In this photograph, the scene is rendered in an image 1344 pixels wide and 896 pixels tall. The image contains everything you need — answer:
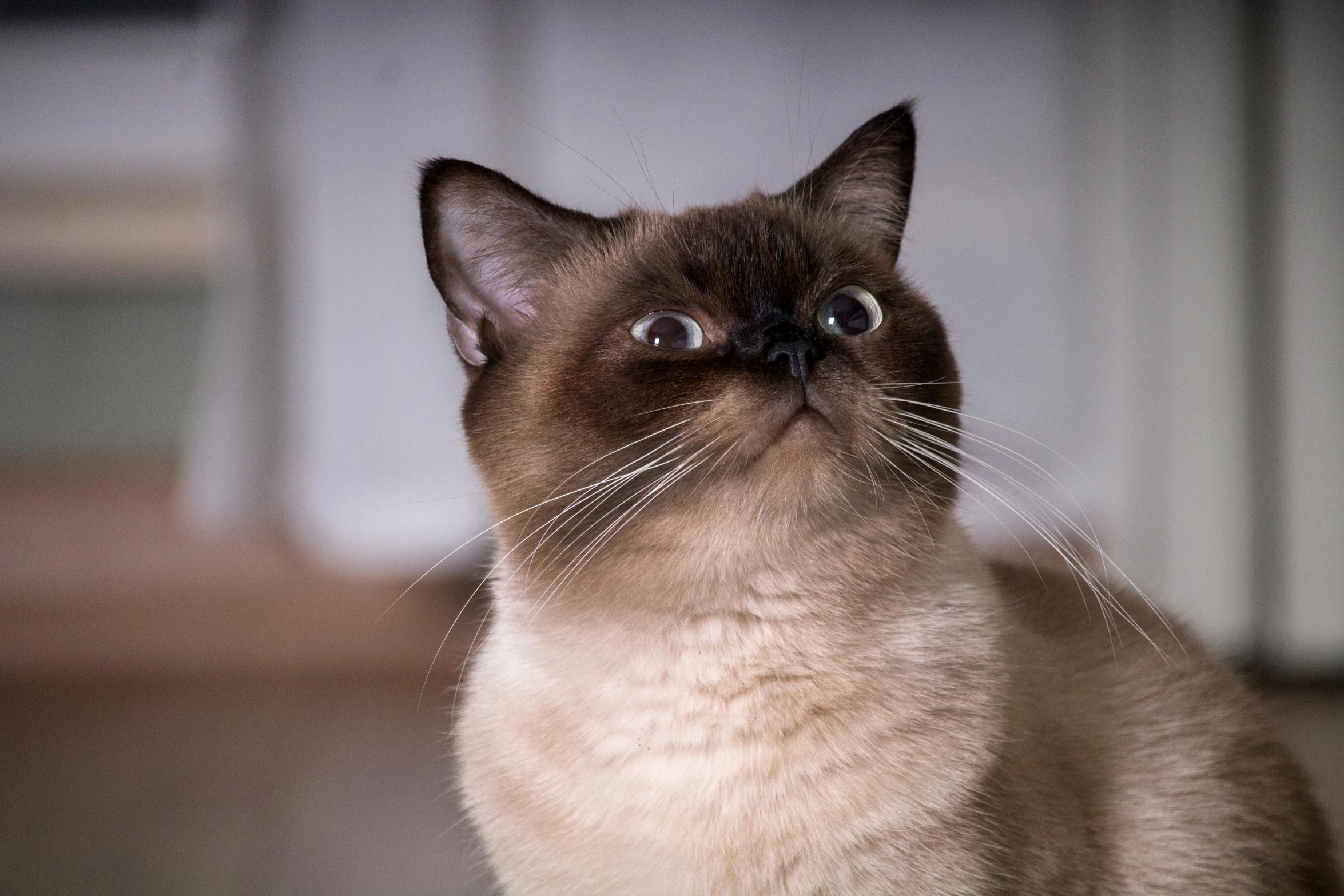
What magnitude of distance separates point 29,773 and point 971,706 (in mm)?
1561

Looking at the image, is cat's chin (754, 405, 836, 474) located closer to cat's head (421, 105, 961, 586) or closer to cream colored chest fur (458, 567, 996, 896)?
cat's head (421, 105, 961, 586)

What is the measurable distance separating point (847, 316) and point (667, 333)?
174mm

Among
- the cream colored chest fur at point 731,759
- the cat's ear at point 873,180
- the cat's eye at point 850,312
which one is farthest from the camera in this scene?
the cat's ear at point 873,180

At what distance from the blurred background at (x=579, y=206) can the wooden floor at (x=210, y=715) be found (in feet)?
0.05

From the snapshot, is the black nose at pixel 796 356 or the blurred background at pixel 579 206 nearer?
the black nose at pixel 796 356

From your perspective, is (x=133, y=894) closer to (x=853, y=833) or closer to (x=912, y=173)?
(x=853, y=833)

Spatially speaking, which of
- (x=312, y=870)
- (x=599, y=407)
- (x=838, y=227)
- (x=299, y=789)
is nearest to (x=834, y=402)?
(x=599, y=407)

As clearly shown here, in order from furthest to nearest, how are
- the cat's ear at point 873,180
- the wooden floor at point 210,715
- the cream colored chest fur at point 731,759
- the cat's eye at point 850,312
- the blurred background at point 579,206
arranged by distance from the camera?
the blurred background at point 579,206
the wooden floor at point 210,715
the cat's ear at point 873,180
the cat's eye at point 850,312
the cream colored chest fur at point 731,759

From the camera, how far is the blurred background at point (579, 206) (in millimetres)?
2072

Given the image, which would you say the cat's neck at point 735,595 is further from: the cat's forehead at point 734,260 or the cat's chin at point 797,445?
the cat's forehead at point 734,260

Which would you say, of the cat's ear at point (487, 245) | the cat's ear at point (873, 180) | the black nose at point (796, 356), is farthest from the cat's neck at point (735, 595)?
the cat's ear at point (873, 180)

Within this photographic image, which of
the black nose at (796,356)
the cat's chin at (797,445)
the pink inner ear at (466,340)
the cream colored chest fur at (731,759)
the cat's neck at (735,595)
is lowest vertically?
the cream colored chest fur at (731,759)

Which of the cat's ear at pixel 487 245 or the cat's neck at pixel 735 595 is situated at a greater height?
the cat's ear at pixel 487 245

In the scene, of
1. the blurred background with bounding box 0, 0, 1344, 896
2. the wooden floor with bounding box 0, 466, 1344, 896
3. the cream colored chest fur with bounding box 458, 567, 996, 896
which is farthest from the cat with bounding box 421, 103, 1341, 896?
the blurred background with bounding box 0, 0, 1344, 896
